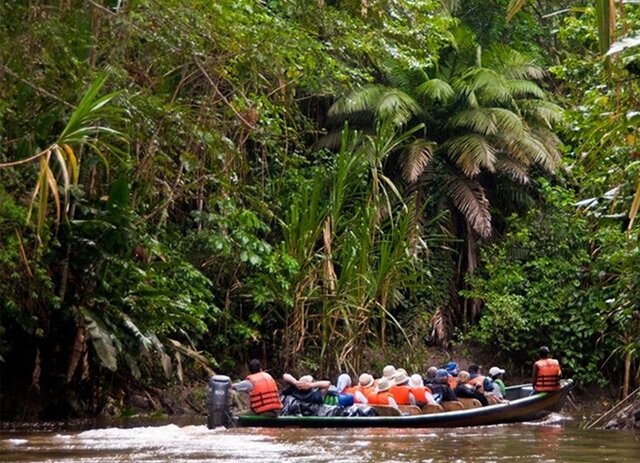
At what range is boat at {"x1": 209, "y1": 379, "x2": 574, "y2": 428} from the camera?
48.7ft

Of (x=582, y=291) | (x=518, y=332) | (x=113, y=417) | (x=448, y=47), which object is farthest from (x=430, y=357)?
(x=113, y=417)

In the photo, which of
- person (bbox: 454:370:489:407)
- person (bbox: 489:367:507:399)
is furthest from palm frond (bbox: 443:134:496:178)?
person (bbox: 454:370:489:407)

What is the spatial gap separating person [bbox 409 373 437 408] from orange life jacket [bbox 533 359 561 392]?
235 cm

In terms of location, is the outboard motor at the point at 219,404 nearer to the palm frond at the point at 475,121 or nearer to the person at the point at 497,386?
the person at the point at 497,386

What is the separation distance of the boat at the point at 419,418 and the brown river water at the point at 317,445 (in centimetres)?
27

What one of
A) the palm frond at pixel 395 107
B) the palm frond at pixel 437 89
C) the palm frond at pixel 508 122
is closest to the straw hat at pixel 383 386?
the palm frond at pixel 395 107

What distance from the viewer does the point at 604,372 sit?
75.3 ft

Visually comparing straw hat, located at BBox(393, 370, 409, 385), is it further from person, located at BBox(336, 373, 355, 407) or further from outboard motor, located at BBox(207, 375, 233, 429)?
outboard motor, located at BBox(207, 375, 233, 429)

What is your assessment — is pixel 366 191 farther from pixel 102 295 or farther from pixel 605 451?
pixel 605 451

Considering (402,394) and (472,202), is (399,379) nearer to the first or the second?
(402,394)

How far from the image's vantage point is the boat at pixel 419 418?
14.8m

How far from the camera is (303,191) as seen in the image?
65.6 feet

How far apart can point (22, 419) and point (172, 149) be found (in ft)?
13.4

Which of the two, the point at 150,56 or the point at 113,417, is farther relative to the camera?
the point at 113,417
